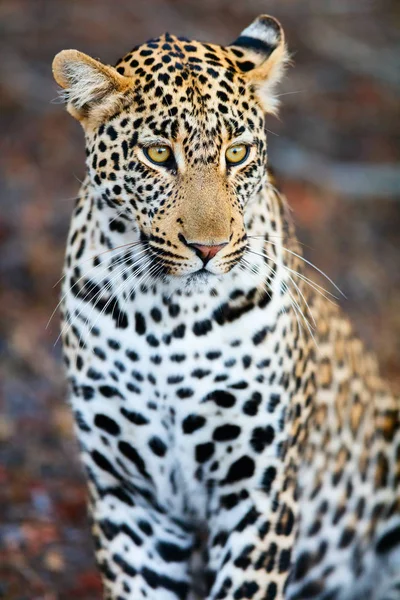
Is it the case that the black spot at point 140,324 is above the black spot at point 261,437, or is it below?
above

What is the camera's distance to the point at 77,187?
1189cm

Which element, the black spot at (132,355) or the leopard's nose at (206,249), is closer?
the leopard's nose at (206,249)

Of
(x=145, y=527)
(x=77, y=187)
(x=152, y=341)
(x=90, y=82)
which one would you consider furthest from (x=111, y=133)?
(x=77, y=187)

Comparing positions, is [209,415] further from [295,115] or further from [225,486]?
[295,115]

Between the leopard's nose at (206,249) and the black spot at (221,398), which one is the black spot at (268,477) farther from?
the leopard's nose at (206,249)

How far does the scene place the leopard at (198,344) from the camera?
4211 millimetres

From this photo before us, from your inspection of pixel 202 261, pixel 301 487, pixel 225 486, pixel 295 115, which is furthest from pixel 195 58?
pixel 295 115

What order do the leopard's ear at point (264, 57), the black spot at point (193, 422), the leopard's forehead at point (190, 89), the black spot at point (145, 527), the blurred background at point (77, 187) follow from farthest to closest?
1. the blurred background at point (77, 187)
2. the black spot at point (145, 527)
3. the black spot at point (193, 422)
4. the leopard's ear at point (264, 57)
5. the leopard's forehead at point (190, 89)

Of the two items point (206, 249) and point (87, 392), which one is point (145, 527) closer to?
point (87, 392)

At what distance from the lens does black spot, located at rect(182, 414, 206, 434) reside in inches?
182

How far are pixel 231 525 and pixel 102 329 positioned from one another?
3.68 feet

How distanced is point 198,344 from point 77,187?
7.58m

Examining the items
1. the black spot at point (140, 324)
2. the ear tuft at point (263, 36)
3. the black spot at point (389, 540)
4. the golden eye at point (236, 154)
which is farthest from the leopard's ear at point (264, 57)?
the black spot at point (389, 540)

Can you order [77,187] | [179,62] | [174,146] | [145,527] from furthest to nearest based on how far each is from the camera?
[77,187] → [145,527] → [179,62] → [174,146]
